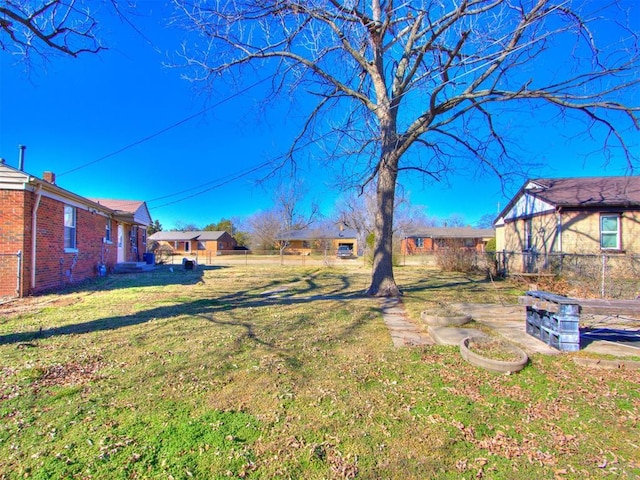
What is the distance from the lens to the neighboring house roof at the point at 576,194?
12648 mm

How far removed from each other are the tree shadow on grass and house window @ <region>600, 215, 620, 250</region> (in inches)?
399

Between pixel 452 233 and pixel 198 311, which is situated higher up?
pixel 452 233

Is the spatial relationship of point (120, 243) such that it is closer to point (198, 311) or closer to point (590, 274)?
point (198, 311)

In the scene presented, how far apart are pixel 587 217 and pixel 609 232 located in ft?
3.01

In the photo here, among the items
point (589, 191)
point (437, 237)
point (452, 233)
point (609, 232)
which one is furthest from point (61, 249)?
point (452, 233)

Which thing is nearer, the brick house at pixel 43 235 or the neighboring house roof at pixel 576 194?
the brick house at pixel 43 235

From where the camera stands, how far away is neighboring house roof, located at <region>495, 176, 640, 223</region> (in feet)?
41.5

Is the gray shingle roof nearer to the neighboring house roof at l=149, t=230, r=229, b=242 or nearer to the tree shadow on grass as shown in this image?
the tree shadow on grass

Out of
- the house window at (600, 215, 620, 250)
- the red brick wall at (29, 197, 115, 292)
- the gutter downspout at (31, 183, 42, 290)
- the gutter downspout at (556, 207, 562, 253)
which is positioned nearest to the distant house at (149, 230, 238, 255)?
Answer: the red brick wall at (29, 197, 115, 292)

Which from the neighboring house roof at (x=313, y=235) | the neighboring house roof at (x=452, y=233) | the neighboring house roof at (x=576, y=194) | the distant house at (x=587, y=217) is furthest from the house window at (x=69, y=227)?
the neighboring house roof at (x=452, y=233)

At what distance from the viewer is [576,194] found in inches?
539

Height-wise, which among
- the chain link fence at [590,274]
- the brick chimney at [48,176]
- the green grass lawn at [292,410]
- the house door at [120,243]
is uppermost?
the brick chimney at [48,176]

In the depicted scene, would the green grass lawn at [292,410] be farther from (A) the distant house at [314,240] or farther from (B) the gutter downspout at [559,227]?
(A) the distant house at [314,240]

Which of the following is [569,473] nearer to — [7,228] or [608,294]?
[608,294]
